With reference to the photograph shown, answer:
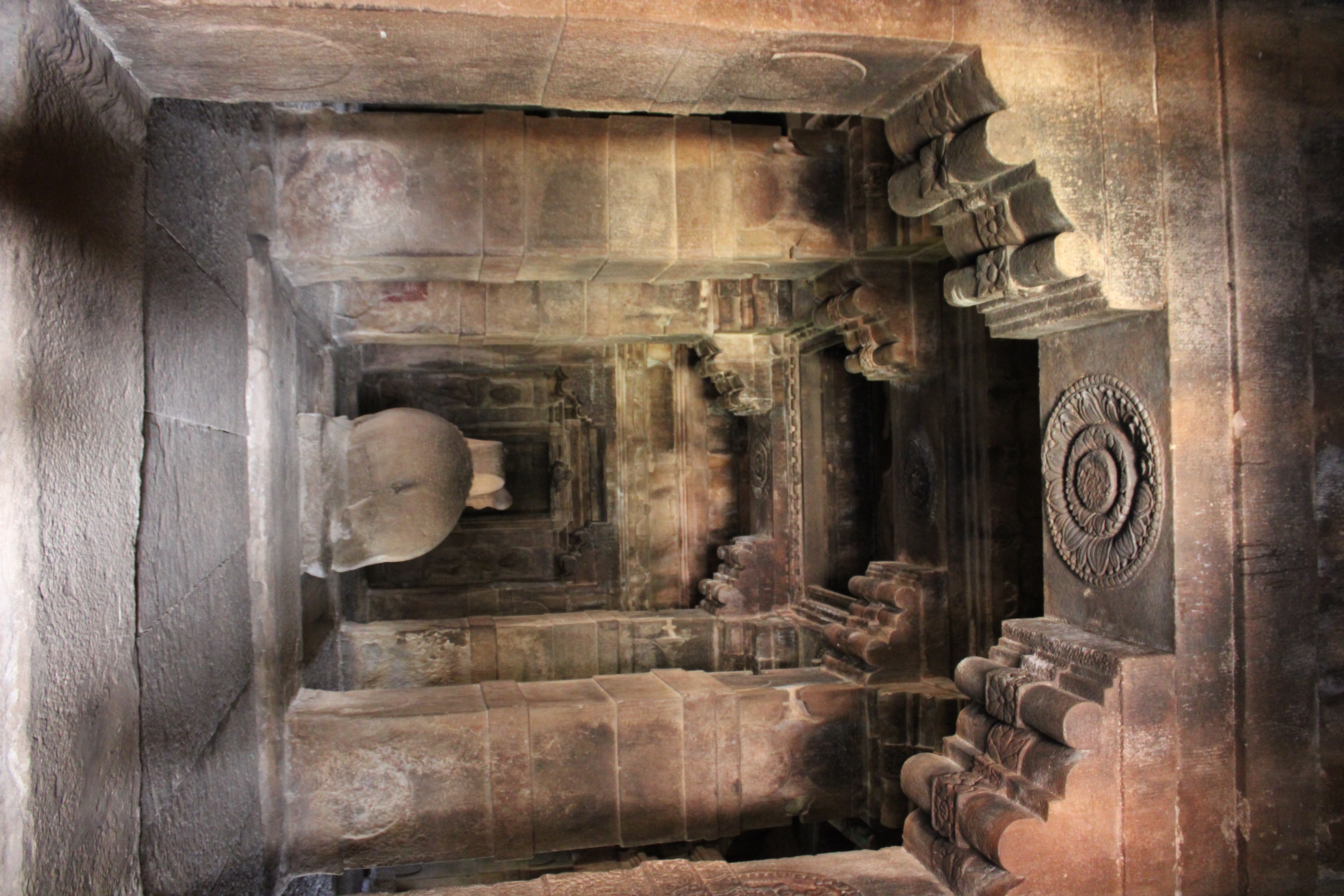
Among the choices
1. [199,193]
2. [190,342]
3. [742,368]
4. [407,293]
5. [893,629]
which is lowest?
[893,629]

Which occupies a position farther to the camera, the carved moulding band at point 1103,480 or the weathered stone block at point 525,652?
the weathered stone block at point 525,652

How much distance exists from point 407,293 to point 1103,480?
425 centimetres

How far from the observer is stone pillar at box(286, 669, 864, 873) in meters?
4.15

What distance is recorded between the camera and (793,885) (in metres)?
3.22

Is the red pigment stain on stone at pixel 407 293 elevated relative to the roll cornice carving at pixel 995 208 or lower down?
elevated

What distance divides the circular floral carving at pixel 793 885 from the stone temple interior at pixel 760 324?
2 cm

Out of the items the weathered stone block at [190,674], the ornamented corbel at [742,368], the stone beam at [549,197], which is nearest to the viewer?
the weathered stone block at [190,674]

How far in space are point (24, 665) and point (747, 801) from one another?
3.76 m

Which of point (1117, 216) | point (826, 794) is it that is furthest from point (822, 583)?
point (1117, 216)

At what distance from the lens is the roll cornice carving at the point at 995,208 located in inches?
110

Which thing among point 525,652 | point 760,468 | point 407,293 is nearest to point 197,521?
point 407,293

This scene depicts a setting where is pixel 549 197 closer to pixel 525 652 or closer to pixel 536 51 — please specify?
pixel 536 51

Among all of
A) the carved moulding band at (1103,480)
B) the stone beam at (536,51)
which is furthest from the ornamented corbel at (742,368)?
the stone beam at (536,51)

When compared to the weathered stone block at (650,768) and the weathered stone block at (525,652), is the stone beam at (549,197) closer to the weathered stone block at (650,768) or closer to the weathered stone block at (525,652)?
the weathered stone block at (650,768)
